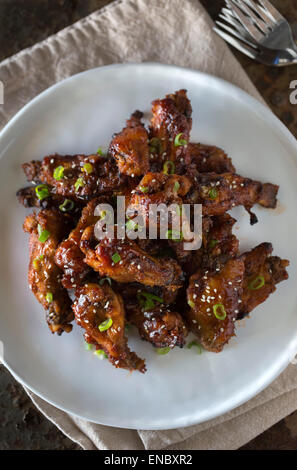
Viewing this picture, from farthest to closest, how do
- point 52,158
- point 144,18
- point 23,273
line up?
point 144,18
point 23,273
point 52,158

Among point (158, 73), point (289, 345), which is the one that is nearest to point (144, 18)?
point (158, 73)

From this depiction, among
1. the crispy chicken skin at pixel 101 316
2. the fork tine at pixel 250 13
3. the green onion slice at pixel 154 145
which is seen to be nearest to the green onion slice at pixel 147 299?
the crispy chicken skin at pixel 101 316

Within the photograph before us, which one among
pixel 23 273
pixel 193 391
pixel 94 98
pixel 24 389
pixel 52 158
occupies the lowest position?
pixel 24 389

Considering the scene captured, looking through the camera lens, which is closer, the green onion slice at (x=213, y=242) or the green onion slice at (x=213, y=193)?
the green onion slice at (x=213, y=193)

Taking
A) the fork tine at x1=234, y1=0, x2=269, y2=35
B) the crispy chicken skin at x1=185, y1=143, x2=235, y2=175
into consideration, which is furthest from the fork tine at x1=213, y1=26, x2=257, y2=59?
the crispy chicken skin at x1=185, y1=143, x2=235, y2=175

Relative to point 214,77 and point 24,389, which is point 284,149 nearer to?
point 214,77

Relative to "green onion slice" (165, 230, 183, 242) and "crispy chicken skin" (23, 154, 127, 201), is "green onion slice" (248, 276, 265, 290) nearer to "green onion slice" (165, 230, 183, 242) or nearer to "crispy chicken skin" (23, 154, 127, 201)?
"green onion slice" (165, 230, 183, 242)

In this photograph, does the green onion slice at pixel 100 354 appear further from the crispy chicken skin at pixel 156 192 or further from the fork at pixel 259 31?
the fork at pixel 259 31

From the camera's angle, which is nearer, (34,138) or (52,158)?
(52,158)
